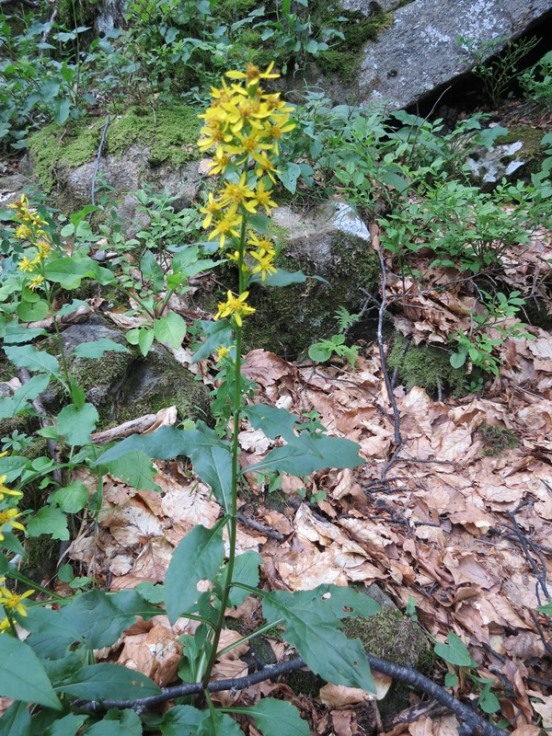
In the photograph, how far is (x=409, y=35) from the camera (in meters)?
4.66

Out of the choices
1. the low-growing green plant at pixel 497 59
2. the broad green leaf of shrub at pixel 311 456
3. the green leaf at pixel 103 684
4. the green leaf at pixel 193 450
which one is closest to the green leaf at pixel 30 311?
the green leaf at pixel 193 450

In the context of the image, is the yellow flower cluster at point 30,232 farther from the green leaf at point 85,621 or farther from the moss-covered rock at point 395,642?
Result: the moss-covered rock at point 395,642

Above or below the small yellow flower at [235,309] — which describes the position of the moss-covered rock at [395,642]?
below

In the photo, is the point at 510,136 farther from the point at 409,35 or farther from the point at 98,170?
the point at 98,170

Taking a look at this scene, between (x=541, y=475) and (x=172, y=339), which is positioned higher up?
(x=172, y=339)

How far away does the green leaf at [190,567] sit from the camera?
1040mm

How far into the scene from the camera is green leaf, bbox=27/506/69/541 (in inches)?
71.6

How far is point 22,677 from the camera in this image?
0.95m

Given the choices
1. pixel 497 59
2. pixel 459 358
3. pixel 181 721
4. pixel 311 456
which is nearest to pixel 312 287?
pixel 459 358

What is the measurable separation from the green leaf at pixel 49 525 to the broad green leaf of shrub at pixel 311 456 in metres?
0.98

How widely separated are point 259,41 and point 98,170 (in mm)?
2309

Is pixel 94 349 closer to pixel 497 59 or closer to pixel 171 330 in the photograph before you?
pixel 171 330

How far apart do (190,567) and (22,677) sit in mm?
399

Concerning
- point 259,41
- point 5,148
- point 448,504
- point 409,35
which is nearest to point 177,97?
point 259,41
